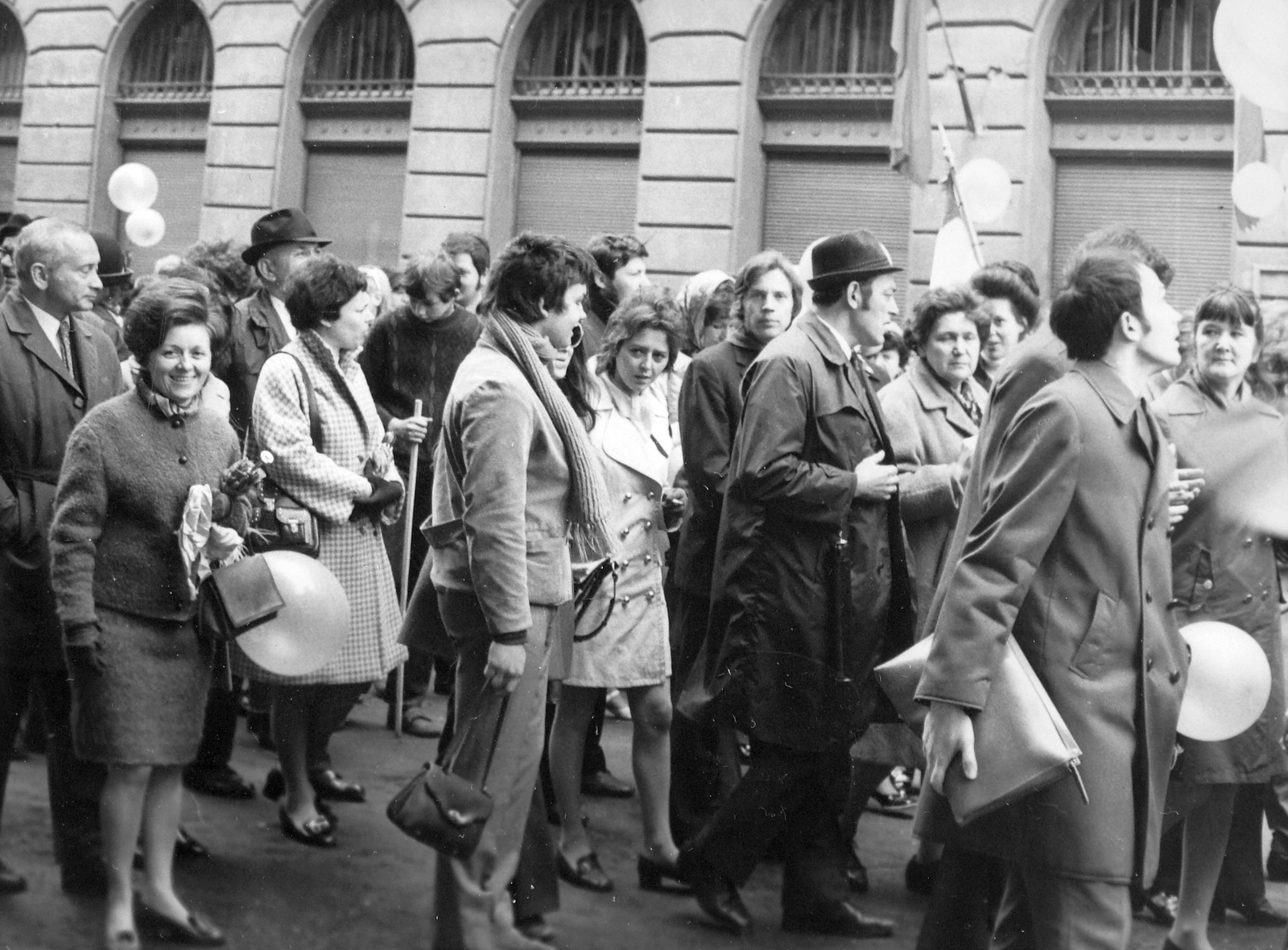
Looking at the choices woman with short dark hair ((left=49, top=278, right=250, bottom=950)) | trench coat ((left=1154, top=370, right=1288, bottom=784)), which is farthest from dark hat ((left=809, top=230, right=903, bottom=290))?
woman with short dark hair ((left=49, top=278, right=250, bottom=950))

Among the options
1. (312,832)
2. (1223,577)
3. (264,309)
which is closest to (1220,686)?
(1223,577)

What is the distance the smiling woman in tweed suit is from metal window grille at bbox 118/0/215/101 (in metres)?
11.5

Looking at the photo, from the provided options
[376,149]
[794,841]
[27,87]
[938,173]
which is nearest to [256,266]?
[794,841]

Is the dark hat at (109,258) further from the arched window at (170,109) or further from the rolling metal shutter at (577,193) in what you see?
the arched window at (170,109)

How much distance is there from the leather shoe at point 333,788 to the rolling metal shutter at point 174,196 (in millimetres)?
11191

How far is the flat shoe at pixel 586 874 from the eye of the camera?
4930 mm

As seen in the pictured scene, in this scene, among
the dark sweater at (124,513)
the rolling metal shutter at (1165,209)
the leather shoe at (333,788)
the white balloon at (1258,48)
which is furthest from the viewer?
the rolling metal shutter at (1165,209)

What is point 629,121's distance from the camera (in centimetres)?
1385

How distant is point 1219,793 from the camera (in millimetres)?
4703

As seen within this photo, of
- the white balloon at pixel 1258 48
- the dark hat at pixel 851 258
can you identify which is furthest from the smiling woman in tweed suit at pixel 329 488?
the white balloon at pixel 1258 48

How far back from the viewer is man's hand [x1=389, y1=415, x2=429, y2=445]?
21.0 feet

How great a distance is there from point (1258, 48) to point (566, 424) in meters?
3.40

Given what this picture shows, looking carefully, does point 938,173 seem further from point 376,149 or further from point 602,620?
point 602,620

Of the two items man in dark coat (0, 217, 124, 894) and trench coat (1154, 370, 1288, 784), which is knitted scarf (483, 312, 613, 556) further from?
trench coat (1154, 370, 1288, 784)
